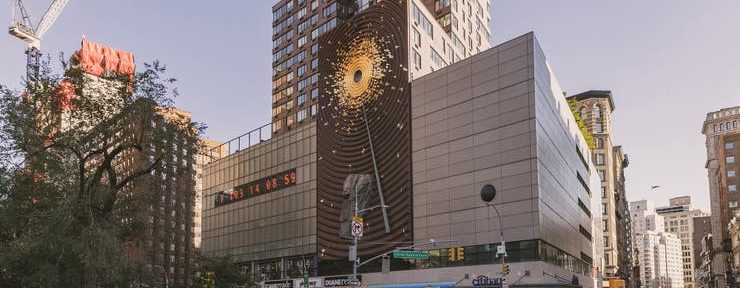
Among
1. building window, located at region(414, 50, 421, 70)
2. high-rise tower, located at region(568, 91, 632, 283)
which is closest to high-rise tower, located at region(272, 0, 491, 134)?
building window, located at region(414, 50, 421, 70)

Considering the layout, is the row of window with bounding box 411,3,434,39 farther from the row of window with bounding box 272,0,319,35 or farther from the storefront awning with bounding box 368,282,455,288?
the row of window with bounding box 272,0,319,35

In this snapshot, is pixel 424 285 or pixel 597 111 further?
pixel 597 111

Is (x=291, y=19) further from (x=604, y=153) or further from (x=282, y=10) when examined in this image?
(x=604, y=153)

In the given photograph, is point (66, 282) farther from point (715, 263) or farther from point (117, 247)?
point (715, 263)

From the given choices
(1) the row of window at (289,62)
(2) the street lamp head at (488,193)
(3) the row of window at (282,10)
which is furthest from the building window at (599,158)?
(2) the street lamp head at (488,193)

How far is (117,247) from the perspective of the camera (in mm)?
36344

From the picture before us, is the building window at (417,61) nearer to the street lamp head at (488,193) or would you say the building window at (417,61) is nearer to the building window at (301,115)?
the street lamp head at (488,193)

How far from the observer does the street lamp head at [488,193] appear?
6259 centimetres

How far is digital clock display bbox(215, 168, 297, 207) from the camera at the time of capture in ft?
301

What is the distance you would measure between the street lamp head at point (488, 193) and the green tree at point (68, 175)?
103 ft

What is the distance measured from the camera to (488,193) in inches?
2463

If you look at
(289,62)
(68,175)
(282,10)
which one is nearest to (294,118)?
(289,62)

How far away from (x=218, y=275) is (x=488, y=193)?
37.2 m

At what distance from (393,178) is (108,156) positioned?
128 ft
